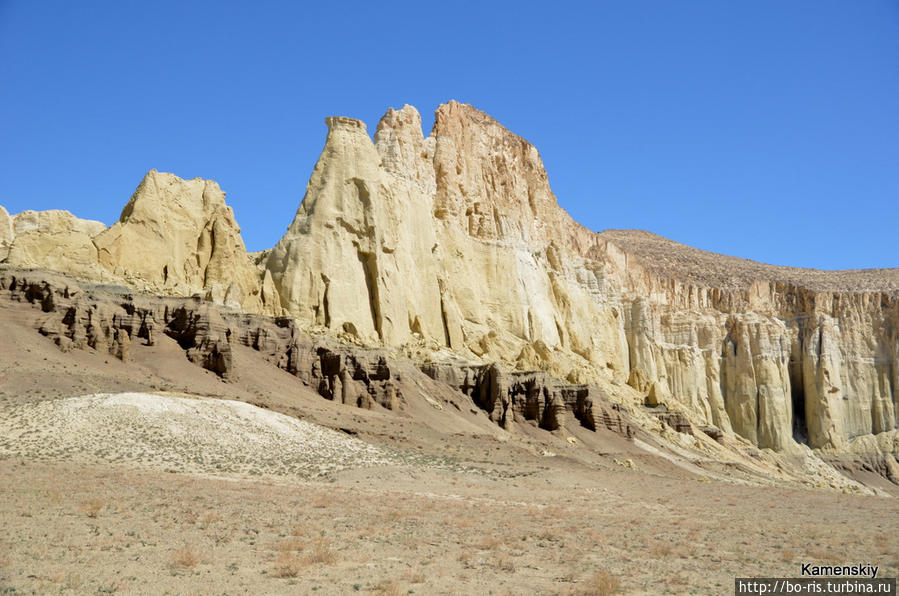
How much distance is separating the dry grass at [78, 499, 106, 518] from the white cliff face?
32871 mm

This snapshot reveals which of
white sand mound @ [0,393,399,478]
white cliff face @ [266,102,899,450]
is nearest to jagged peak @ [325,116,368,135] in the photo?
white cliff face @ [266,102,899,450]

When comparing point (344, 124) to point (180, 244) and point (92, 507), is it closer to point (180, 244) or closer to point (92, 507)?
point (180, 244)

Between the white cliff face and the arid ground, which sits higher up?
the white cliff face

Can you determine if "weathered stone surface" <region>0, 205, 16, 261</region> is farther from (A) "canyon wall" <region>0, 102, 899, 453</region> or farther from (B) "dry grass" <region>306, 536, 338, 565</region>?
(B) "dry grass" <region>306, 536, 338, 565</region>

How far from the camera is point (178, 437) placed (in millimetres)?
32469

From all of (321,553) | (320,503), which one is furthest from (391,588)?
(320,503)

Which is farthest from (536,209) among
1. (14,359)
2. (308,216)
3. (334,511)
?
(334,511)

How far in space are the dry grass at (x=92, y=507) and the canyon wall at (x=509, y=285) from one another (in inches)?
1033

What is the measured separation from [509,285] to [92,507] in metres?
53.2

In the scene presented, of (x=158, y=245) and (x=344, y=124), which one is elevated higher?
(x=344, y=124)

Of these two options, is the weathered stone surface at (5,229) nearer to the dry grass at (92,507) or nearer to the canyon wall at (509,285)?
the canyon wall at (509,285)

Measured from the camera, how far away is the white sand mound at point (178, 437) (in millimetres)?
29719

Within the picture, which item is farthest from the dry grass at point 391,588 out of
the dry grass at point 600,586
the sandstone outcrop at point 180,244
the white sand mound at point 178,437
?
the sandstone outcrop at point 180,244

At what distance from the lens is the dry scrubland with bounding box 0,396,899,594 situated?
1586 cm
